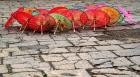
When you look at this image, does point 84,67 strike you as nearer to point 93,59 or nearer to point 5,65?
point 93,59

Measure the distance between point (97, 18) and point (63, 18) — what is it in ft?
3.37

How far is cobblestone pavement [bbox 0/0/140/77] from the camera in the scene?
567 centimetres

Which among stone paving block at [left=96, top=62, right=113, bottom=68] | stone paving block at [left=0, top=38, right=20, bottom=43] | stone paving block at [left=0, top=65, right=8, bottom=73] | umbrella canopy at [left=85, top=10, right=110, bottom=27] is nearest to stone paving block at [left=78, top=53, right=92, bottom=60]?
stone paving block at [left=96, top=62, right=113, bottom=68]

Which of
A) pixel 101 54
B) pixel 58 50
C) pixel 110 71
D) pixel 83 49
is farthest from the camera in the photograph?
pixel 83 49

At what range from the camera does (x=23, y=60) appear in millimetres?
6250

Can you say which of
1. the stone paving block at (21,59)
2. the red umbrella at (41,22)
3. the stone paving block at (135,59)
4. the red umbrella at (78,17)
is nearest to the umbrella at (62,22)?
the red umbrella at (41,22)

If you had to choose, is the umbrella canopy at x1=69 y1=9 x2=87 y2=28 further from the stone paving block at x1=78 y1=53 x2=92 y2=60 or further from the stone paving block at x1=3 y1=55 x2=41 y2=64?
the stone paving block at x1=3 y1=55 x2=41 y2=64

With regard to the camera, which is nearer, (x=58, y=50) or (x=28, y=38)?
(x=58, y=50)

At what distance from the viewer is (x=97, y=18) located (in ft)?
29.8

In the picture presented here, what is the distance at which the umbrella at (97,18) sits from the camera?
9.02m

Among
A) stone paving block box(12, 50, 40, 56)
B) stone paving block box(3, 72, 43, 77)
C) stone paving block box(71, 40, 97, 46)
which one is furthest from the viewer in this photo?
stone paving block box(71, 40, 97, 46)

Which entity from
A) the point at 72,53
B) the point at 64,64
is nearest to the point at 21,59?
the point at 64,64

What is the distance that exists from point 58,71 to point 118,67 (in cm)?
103

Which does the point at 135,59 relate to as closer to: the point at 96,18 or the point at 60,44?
the point at 60,44
